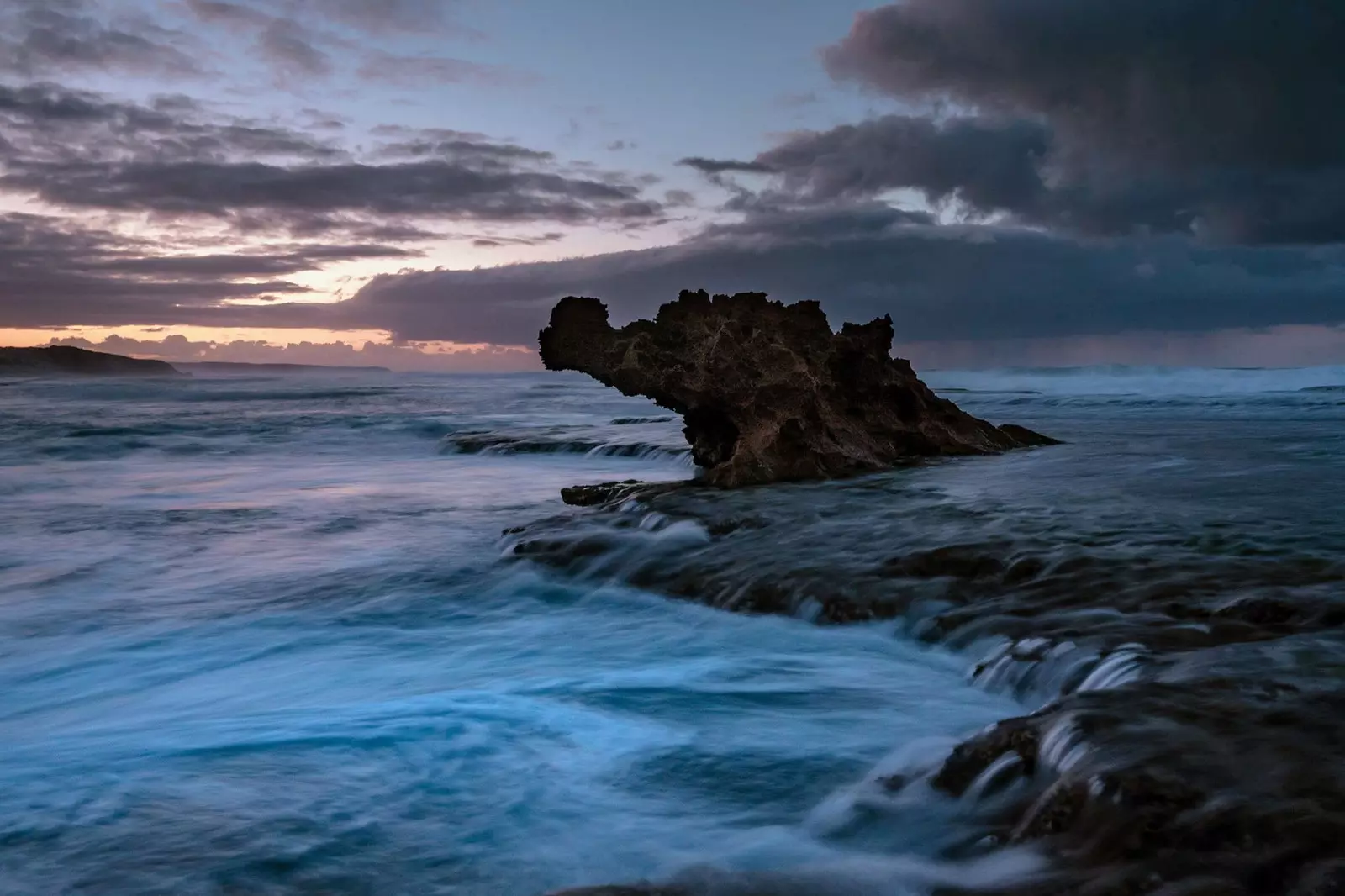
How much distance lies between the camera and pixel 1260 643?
4023 millimetres

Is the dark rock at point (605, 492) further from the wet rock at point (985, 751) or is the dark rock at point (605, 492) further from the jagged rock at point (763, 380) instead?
the wet rock at point (985, 751)

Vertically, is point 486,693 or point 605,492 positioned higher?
point 605,492

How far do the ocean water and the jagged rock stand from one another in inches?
38.9

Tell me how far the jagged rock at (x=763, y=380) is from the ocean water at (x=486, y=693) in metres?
0.99

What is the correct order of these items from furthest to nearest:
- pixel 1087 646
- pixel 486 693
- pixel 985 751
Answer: pixel 486 693 < pixel 1087 646 < pixel 985 751

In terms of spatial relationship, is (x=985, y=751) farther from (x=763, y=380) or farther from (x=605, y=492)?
(x=605, y=492)

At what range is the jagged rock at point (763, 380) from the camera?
10750 millimetres

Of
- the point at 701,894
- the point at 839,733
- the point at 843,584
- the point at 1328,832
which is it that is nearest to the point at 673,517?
the point at 843,584

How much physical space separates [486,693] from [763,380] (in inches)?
245

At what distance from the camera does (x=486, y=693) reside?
202 inches

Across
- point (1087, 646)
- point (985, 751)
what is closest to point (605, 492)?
point (1087, 646)

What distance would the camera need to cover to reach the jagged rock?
10.8 m

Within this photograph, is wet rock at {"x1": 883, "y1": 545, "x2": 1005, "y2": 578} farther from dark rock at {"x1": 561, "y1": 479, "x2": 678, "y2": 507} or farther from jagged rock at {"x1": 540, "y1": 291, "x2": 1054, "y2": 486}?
dark rock at {"x1": 561, "y1": 479, "x2": 678, "y2": 507}

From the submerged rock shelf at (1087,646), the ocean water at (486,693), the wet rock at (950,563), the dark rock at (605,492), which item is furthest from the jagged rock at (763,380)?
the wet rock at (950,563)
